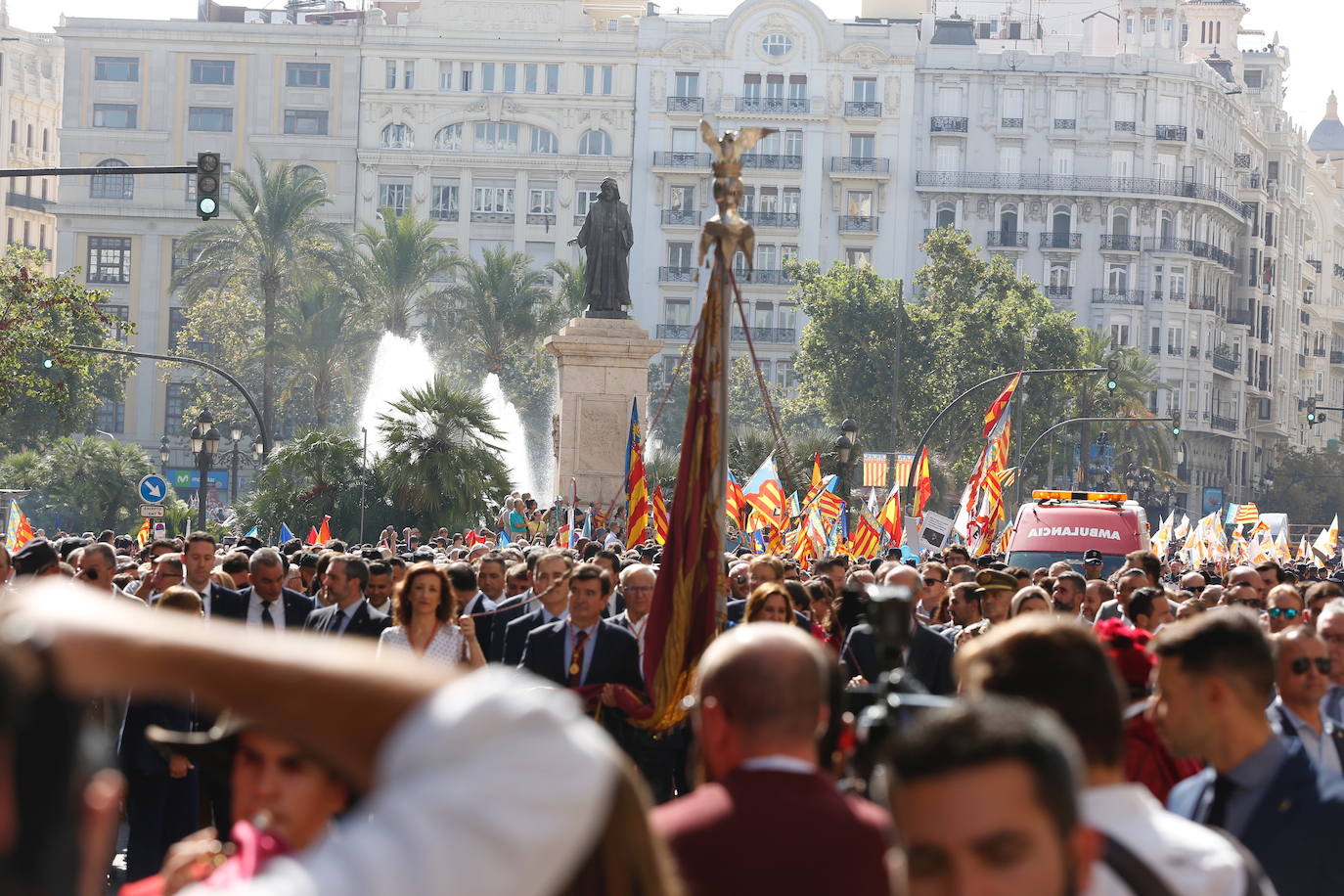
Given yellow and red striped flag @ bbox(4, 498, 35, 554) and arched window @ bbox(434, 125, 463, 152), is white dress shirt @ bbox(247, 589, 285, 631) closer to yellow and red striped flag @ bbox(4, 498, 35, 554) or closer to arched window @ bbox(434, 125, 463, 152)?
yellow and red striped flag @ bbox(4, 498, 35, 554)

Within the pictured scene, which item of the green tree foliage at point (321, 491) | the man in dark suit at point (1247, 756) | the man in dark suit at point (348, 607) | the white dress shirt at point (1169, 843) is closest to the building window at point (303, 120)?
the green tree foliage at point (321, 491)

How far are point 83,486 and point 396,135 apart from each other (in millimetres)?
34900

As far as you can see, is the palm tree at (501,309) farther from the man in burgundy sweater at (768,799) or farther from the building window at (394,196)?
the man in burgundy sweater at (768,799)

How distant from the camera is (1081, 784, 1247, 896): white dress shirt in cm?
313

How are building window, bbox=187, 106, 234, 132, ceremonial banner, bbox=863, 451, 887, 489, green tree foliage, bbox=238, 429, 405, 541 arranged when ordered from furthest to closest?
1. building window, bbox=187, 106, 234, 132
2. ceremonial banner, bbox=863, 451, 887, 489
3. green tree foliage, bbox=238, 429, 405, 541

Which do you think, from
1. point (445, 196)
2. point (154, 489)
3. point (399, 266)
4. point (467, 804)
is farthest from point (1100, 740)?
point (445, 196)

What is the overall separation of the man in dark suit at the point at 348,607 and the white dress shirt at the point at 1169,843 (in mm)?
7225

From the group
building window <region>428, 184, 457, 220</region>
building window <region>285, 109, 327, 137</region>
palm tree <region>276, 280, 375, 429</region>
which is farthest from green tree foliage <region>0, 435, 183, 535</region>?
building window <region>285, 109, 327, 137</region>

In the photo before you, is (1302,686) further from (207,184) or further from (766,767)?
(207,184)

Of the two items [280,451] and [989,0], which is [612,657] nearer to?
[280,451]

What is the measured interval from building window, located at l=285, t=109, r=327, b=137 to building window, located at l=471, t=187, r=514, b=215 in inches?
277

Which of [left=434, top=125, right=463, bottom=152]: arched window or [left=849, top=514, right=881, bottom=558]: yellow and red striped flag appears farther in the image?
[left=434, top=125, right=463, bottom=152]: arched window

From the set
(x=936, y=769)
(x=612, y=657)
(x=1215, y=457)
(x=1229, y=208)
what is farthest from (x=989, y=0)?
(x=936, y=769)

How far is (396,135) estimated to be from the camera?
87312 mm
